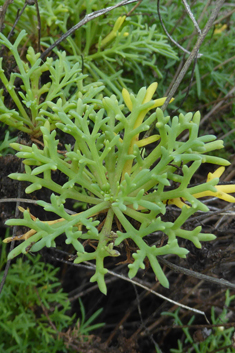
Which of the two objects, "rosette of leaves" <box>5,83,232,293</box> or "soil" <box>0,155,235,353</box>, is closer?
"rosette of leaves" <box>5,83,232,293</box>

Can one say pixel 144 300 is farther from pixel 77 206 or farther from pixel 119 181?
pixel 119 181

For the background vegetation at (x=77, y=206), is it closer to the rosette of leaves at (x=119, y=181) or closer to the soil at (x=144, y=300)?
the soil at (x=144, y=300)

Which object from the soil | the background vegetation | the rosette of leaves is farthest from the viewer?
the soil

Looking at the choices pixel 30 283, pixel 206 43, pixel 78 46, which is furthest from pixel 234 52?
pixel 30 283

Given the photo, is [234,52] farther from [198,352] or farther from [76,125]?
[198,352]

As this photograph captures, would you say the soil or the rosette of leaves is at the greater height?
the rosette of leaves

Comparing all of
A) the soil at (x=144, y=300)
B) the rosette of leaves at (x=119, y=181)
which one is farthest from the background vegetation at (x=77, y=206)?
the rosette of leaves at (x=119, y=181)

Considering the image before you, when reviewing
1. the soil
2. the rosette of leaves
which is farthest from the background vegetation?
the rosette of leaves

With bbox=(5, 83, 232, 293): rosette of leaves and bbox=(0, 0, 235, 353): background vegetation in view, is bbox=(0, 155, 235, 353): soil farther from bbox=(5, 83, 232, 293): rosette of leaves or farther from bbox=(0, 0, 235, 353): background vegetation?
bbox=(5, 83, 232, 293): rosette of leaves
